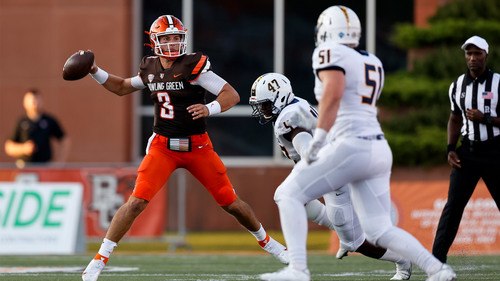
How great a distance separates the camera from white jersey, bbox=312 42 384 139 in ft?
23.9

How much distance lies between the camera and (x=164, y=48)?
29.6 feet

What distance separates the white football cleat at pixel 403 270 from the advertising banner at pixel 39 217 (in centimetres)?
519

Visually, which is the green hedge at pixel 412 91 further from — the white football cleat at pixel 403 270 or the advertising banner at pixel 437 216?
the white football cleat at pixel 403 270

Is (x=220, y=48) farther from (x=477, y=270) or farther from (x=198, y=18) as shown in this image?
(x=477, y=270)

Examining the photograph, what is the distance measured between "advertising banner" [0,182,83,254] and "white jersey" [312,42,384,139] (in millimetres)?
6286

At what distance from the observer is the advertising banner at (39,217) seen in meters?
13.1

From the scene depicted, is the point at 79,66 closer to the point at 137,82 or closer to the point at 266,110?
the point at 137,82

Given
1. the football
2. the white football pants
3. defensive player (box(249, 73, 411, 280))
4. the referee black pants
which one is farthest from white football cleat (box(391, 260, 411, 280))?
the football

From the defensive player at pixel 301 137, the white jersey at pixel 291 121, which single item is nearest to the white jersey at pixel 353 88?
the defensive player at pixel 301 137

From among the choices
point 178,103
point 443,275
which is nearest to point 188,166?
point 178,103

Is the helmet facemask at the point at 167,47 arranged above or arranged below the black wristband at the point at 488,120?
above

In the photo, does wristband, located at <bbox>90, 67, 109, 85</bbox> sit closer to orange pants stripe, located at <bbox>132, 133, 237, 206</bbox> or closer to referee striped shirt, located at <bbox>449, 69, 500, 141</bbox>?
orange pants stripe, located at <bbox>132, 133, 237, 206</bbox>

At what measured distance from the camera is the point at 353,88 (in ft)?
24.1

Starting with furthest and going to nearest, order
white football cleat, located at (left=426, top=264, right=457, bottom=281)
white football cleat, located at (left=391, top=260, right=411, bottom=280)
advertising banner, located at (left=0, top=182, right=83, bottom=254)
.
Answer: advertising banner, located at (left=0, top=182, right=83, bottom=254) → white football cleat, located at (left=391, top=260, right=411, bottom=280) → white football cleat, located at (left=426, top=264, right=457, bottom=281)
